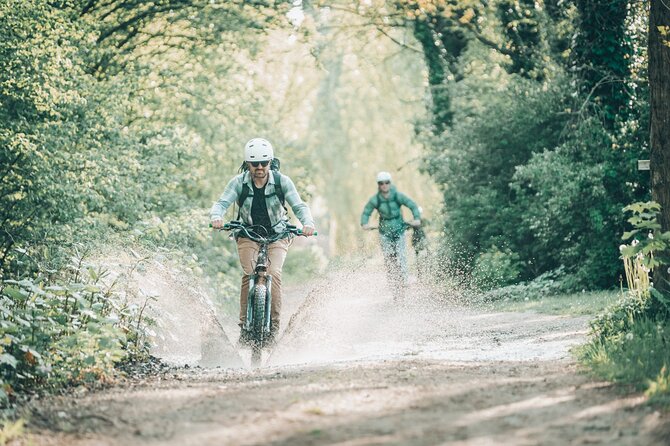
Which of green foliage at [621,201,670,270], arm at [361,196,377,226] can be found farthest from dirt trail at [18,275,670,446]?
arm at [361,196,377,226]

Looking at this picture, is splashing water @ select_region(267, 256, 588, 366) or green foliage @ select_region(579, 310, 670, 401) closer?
green foliage @ select_region(579, 310, 670, 401)

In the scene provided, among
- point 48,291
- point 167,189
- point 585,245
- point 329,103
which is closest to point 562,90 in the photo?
point 585,245

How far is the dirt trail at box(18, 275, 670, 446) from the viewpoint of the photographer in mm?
5605

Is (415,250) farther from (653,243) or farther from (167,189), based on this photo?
(653,243)

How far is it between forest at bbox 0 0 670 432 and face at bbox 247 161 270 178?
174 cm

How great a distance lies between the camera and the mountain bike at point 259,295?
398 inches

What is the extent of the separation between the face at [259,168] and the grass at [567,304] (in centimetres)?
564

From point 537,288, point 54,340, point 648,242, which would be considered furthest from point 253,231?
point 537,288

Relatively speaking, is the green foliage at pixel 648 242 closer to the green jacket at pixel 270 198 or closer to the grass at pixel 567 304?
the green jacket at pixel 270 198

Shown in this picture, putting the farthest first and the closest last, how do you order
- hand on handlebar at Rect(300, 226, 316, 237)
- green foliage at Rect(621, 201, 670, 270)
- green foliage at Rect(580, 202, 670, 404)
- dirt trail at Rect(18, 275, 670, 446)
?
hand on handlebar at Rect(300, 226, 316, 237)
green foliage at Rect(621, 201, 670, 270)
green foliage at Rect(580, 202, 670, 404)
dirt trail at Rect(18, 275, 670, 446)

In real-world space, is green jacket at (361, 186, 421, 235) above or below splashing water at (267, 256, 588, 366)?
above

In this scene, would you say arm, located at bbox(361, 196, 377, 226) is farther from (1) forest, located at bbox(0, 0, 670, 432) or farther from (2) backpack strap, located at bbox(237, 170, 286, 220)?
(2) backpack strap, located at bbox(237, 170, 286, 220)

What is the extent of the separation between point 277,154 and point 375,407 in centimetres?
2048

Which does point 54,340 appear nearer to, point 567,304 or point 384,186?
point 567,304
